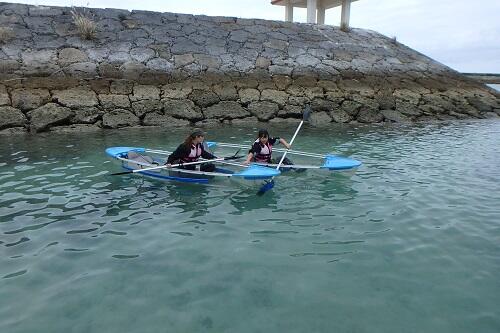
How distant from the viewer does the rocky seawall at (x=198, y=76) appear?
15.8 metres

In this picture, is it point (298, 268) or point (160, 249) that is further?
point (160, 249)

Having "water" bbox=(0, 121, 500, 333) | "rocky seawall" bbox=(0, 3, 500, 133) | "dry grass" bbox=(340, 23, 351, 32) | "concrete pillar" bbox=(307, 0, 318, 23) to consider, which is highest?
"concrete pillar" bbox=(307, 0, 318, 23)

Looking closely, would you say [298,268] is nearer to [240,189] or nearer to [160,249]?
[160,249]

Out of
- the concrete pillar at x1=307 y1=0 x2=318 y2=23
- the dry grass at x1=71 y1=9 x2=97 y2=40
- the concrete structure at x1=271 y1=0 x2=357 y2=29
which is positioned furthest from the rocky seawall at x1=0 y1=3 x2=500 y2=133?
the concrete structure at x1=271 y1=0 x2=357 y2=29

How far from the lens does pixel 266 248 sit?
611 cm

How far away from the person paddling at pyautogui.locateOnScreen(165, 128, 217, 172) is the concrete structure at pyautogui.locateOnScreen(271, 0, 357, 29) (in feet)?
66.7

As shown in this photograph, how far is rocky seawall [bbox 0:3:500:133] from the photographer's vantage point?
15836mm

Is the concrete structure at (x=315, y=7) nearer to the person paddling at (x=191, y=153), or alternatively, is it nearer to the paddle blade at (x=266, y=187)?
the person paddling at (x=191, y=153)

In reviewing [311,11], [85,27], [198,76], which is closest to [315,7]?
[311,11]

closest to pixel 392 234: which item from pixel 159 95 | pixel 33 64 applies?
pixel 159 95

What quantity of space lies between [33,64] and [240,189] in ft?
41.1

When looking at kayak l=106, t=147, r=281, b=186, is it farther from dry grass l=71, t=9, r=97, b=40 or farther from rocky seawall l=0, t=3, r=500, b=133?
dry grass l=71, t=9, r=97, b=40

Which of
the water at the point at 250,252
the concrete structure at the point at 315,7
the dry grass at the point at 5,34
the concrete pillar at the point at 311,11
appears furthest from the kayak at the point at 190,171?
the concrete structure at the point at 315,7

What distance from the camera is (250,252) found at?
598 cm
